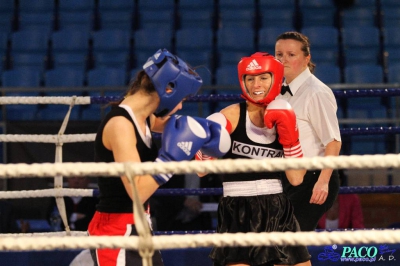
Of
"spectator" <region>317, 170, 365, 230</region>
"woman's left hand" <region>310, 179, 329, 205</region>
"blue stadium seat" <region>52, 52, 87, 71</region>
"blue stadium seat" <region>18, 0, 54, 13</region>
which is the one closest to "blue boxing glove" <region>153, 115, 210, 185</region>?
"woman's left hand" <region>310, 179, 329, 205</region>

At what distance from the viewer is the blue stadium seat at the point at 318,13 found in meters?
6.57

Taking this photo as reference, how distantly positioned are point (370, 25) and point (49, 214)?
3.61 m

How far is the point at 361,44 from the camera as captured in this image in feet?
20.6

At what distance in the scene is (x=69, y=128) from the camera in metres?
4.25

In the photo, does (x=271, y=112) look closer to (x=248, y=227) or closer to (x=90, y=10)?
(x=248, y=227)

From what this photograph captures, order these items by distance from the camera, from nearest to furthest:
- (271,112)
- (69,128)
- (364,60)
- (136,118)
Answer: (136,118)
(271,112)
(69,128)
(364,60)

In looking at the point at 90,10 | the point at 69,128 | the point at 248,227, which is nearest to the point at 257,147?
the point at 248,227

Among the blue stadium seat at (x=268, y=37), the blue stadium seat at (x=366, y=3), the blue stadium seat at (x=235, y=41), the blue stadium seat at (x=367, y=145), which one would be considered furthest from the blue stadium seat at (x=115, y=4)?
the blue stadium seat at (x=367, y=145)

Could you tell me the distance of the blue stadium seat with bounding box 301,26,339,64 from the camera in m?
6.17

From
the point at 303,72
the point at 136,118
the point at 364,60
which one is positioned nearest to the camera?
the point at 136,118

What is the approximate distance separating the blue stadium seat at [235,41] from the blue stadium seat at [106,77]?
0.89m

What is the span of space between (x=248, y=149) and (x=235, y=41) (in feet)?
13.4

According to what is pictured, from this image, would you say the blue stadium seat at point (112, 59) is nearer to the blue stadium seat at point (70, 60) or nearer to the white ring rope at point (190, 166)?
the blue stadium seat at point (70, 60)

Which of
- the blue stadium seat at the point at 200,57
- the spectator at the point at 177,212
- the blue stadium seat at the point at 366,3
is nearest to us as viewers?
the spectator at the point at 177,212
